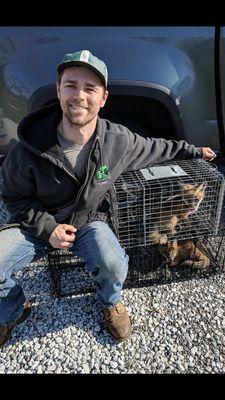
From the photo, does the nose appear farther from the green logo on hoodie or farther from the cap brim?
the green logo on hoodie

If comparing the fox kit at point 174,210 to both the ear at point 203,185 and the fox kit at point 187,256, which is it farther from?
the fox kit at point 187,256

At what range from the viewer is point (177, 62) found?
273 cm

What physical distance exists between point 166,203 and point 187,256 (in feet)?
1.80

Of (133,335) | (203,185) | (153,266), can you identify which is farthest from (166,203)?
(133,335)

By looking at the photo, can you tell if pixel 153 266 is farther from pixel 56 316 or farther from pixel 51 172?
pixel 51 172

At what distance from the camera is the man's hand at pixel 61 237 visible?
2219 millimetres

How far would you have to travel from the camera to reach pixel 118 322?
230 centimetres

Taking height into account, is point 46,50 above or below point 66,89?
above

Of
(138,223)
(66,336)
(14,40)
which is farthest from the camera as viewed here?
(14,40)

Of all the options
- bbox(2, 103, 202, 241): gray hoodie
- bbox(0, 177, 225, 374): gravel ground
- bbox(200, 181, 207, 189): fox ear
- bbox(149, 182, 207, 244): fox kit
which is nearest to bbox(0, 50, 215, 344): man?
bbox(2, 103, 202, 241): gray hoodie
